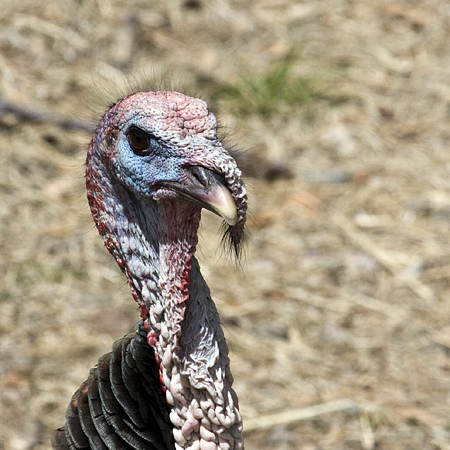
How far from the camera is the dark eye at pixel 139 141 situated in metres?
1.91

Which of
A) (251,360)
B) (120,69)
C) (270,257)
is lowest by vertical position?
(251,360)

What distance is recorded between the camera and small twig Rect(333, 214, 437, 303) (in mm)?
4082

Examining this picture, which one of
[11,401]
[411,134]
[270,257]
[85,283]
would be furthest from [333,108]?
[11,401]

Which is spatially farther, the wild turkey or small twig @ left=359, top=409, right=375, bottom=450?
small twig @ left=359, top=409, right=375, bottom=450

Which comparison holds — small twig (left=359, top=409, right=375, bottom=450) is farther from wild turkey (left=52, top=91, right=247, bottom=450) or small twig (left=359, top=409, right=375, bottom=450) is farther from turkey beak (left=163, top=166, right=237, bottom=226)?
turkey beak (left=163, top=166, right=237, bottom=226)

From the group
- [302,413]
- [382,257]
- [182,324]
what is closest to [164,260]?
[182,324]

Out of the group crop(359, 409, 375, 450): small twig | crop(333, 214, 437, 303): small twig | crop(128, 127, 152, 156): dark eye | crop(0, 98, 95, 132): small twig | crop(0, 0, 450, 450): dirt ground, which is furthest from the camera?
crop(0, 98, 95, 132): small twig

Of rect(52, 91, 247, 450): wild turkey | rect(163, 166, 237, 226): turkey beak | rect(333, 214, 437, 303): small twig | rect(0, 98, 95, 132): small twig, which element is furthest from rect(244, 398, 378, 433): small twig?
rect(0, 98, 95, 132): small twig

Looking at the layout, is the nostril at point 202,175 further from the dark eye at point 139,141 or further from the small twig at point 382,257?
the small twig at point 382,257

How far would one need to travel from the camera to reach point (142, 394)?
2090mm

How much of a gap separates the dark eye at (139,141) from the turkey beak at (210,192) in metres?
0.14

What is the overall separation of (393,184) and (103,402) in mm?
3098

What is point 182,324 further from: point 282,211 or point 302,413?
point 282,211

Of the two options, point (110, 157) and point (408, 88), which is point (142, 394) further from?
point (408, 88)
